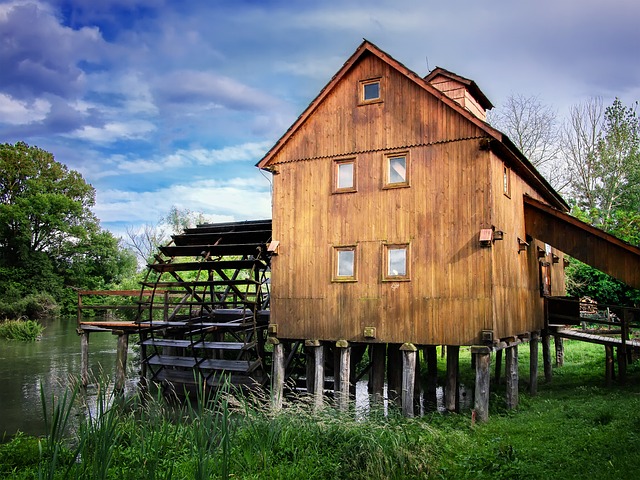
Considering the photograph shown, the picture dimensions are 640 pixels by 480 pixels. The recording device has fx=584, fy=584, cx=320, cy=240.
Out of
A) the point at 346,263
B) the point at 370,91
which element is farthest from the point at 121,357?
the point at 370,91

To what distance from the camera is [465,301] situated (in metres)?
13.6

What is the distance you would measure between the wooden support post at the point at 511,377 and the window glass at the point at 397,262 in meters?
3.95

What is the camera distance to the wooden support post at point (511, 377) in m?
15.7

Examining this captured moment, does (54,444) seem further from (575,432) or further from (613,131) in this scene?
(613,131)

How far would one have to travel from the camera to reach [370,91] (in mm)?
15320

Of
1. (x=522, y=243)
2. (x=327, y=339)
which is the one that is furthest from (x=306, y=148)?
(x=522, y=243)

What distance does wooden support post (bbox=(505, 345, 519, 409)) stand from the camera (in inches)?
620

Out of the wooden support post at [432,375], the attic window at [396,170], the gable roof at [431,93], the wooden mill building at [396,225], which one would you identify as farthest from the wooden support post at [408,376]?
the gable roof at [431,93]

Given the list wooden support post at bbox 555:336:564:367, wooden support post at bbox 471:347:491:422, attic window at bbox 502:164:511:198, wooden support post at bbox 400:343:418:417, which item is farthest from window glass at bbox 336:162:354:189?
wooden support post at bbox 555:336:564:367

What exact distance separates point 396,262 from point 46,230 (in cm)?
4169

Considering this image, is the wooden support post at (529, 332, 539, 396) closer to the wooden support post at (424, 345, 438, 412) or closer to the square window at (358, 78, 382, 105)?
the wooden support post at (424, 345, 438, 412)

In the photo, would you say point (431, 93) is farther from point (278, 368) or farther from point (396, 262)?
point (278, 368)

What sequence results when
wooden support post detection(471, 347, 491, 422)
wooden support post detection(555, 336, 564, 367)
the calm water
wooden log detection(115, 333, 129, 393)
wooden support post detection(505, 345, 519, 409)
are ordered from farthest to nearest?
wooden support post detection(555, 336, 564, 367)
wooden log detection(115, 333, 129, 393)
the calm water
wooden support post detection(505, 345, 519, 409)
wooden support post detection(471, 347, 491, 422)

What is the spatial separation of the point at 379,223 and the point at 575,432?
21.1ft
